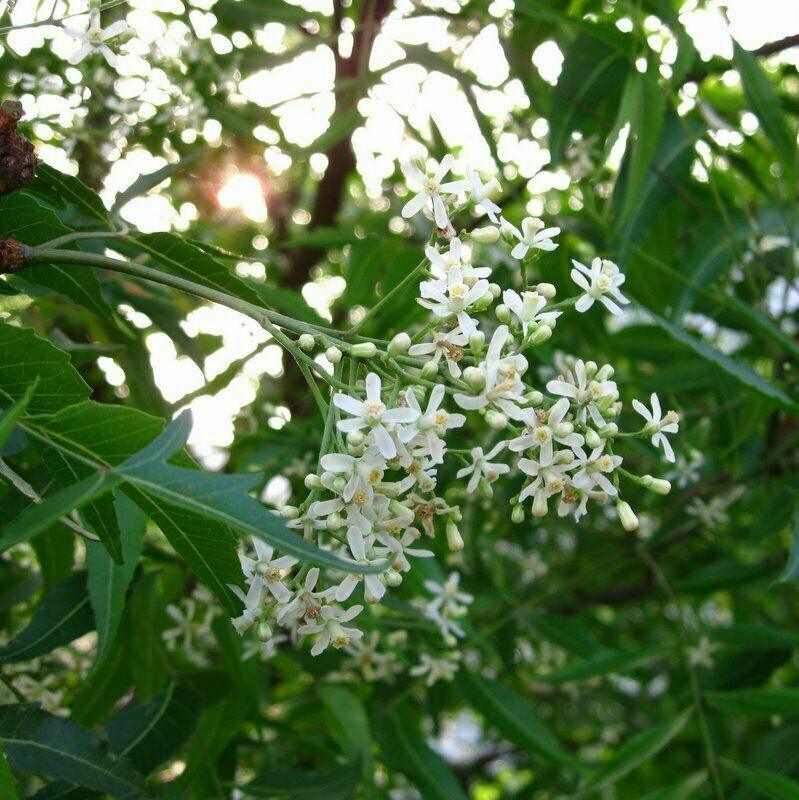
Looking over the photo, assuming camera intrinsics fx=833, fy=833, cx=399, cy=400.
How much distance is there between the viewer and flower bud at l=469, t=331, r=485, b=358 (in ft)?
3.61

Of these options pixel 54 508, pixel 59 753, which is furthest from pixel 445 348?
pixel 59 753

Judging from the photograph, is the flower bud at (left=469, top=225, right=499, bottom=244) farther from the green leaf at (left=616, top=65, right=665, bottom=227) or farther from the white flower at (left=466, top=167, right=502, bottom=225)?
Answer: the green leaf at (left=616, top=65, right=665, bottom=227)

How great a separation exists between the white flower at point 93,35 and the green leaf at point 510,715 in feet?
5.61

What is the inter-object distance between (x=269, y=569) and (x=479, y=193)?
634mm

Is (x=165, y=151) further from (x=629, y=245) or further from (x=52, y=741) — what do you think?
(x=52, y=741)

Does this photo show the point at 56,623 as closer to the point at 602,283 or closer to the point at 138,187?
the point at 138,187

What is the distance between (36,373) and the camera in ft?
3.74

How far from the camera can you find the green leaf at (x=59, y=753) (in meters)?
1.37

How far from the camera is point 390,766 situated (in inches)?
86.7

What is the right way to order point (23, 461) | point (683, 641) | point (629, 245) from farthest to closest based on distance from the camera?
1. point (683, 641)
2. point (629, 245)
3. point (23, 461)

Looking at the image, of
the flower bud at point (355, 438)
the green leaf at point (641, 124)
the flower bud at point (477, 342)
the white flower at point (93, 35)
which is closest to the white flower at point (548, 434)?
the flower bud at point (477, 342)

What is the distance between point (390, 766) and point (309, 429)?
92 centimetres

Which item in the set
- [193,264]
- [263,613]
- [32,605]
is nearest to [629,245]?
[193,264]

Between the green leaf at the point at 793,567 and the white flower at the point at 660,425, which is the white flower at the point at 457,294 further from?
the green leaf at the point at 793,567
